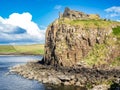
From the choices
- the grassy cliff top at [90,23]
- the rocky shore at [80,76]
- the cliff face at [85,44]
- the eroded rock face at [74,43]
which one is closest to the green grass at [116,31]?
the cliff face at [85,44]

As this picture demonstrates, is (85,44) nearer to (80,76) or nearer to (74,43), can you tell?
(74,43)

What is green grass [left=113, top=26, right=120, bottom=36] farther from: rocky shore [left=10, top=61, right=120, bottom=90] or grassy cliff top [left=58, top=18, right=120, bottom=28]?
rocky shore [left=10, top=61, right=120, bottom=90]

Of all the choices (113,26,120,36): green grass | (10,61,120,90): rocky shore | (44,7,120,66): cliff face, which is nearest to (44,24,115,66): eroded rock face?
(44,7,120,66): cliff face

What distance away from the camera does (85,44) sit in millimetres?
163500

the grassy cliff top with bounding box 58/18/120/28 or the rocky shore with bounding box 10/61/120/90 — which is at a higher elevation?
the grassy cliff top with bounding box 58/18/120/28

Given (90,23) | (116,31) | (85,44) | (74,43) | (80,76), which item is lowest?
(80,76)

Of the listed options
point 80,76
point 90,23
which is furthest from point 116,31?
point 80,76

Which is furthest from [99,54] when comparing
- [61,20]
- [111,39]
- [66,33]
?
[61,20]

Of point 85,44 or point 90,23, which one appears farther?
point 90,23

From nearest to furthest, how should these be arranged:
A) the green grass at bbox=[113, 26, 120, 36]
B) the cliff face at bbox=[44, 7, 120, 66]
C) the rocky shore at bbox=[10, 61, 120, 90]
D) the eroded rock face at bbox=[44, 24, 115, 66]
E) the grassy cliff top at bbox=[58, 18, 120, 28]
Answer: the rocky shore at bbox=[10, 61, 120, 90], the cliff face at bbox=[44, 7, 120, 66], the eroded rock face at bbox=[44, 24, 115, 66], the green grass at bbox=[113, 26, 120, 36], the grassy cliff top at bbox=[58, 18, 120, 28]

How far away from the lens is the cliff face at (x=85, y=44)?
15786 cm

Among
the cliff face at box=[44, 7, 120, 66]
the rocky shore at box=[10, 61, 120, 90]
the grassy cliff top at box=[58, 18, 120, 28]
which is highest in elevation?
the grassy cliff top at box=[58, 18, 120, 28]

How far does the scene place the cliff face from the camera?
158 metres

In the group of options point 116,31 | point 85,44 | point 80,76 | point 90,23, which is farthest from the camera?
point 90,23
